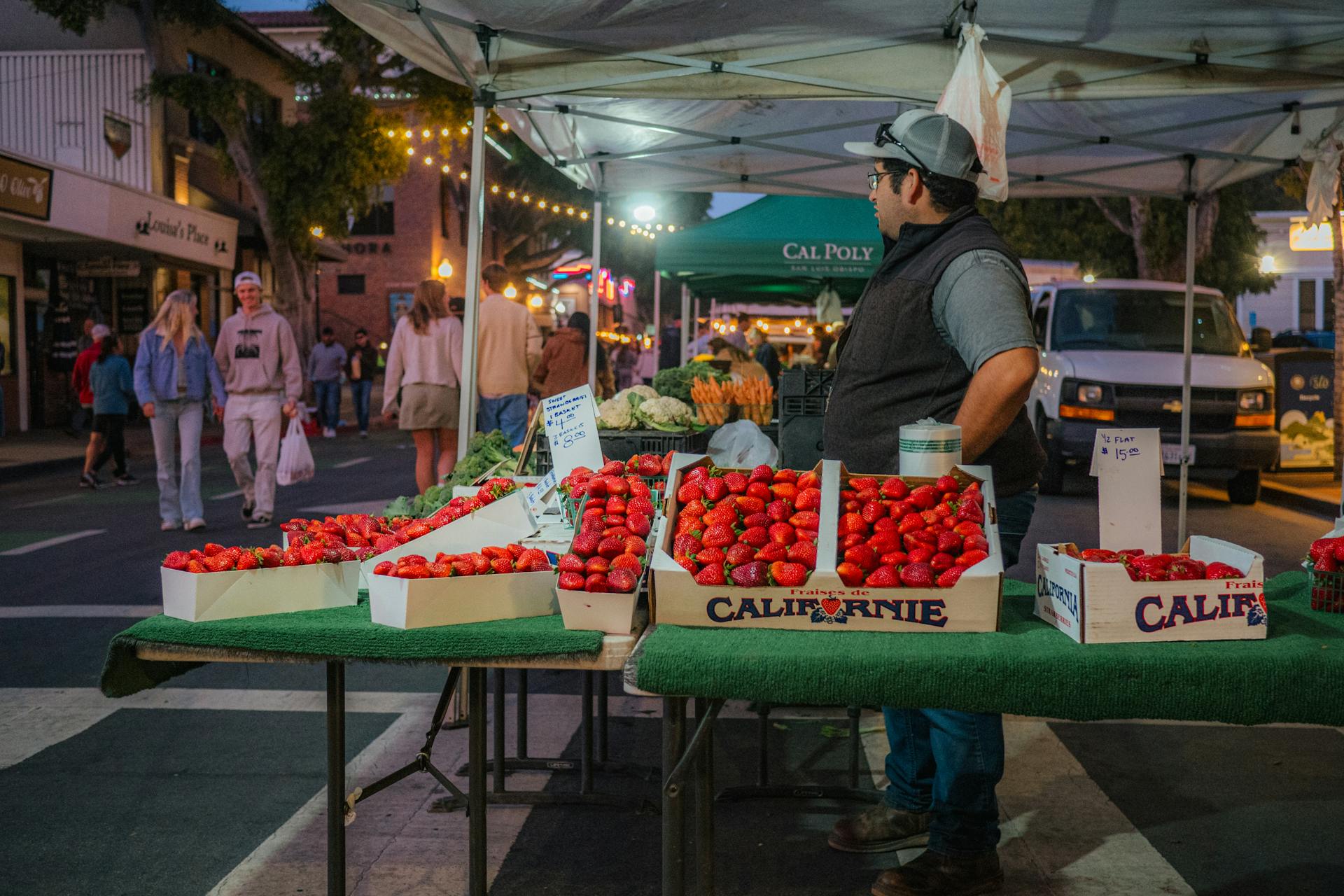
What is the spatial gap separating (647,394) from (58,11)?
1967 centimetres

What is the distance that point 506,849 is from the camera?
13.0ft

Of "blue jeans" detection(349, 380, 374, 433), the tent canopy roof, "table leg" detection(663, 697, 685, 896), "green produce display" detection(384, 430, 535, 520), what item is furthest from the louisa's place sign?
"blue jeans" detection(349, 380, 374, 433)

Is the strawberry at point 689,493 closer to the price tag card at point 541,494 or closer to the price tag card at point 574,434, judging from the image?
the price tag card at point 541,494

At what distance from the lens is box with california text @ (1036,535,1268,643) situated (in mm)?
2598

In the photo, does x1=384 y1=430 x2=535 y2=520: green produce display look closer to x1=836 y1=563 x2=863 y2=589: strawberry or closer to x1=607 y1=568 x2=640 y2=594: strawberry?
x1=607 y1=568 x2=640 y2=594: strawberry

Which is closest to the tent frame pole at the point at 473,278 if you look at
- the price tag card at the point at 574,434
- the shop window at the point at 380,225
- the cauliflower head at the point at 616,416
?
the cauliflower head at the point at 616,416

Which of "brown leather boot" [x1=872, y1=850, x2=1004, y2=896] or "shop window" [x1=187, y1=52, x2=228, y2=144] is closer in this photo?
"brown leather boot" [x1=872, y1=850, x2=1004, y2=896]

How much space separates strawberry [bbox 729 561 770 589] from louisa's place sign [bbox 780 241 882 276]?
1126cm

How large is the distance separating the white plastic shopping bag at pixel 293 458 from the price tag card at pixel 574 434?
5452mm

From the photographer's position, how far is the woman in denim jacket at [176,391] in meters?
10.1

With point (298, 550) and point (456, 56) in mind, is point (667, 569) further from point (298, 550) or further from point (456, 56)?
point (456, 56)

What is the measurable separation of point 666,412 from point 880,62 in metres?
2.09

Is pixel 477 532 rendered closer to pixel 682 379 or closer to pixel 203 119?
pixel 682 379

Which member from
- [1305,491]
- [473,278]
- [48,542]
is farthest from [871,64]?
[1305,491]
